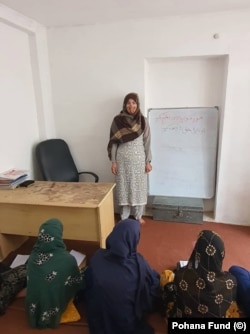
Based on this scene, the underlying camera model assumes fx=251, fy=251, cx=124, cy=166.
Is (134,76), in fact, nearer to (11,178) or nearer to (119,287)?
(11,178)

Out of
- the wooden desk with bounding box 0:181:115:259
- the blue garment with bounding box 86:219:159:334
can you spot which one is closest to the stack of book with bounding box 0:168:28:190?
the wooden desk with bounding box 0:181:115:259

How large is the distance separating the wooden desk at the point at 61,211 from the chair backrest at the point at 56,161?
0.49 metres

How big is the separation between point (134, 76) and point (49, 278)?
2.26m

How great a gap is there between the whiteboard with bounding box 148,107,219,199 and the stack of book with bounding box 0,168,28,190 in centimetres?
155

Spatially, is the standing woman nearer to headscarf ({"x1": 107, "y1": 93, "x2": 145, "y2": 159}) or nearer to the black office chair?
headscarf ({"x1": 107, "y1": 93, "x2": 145, "y2": 159})

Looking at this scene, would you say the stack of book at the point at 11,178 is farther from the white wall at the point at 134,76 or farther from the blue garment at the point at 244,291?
the blue garment at the point at 244,291

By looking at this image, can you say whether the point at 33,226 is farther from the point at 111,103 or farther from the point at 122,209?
the point at 111,103

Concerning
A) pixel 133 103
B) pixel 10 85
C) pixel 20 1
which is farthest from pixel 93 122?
pixel 20 1

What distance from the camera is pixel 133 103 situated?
2.71 m

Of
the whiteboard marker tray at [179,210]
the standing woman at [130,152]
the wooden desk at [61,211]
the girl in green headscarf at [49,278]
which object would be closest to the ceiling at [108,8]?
the standing woman at [130,152]

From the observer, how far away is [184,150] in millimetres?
3074

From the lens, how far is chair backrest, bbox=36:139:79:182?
115 inches

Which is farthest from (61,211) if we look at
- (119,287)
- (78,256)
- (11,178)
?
(119,287)

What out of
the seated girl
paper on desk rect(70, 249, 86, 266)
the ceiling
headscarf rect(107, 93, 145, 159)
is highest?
the ceiling
